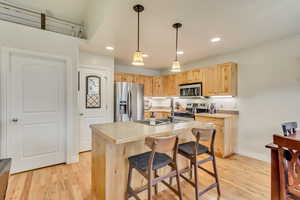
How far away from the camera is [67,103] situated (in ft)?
9.83

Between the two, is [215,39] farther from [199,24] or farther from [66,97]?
[66,97]

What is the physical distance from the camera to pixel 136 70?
534 centimetres

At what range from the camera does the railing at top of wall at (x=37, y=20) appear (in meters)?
2.66

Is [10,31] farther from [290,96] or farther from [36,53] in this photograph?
[290,96]

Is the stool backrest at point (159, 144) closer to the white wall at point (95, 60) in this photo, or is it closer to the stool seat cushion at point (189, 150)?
the stool seat cushion at point (189, 150)

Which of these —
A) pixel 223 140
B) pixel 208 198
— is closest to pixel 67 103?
pixel 208 198

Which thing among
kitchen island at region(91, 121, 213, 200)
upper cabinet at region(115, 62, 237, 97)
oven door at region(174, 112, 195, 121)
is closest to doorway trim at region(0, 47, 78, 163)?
kitchen island at region(91, 121, 213, 200)

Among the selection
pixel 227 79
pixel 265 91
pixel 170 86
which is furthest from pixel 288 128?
pixel 170 86

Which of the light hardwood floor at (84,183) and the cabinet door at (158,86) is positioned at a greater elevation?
the cabinet door at (158,86)

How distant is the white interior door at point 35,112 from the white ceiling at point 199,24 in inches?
42.1

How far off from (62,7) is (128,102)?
266 centimetres

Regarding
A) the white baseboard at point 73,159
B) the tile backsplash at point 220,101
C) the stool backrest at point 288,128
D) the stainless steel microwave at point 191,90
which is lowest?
the white baseboard at point 73,159

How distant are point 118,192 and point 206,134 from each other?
1274 mm

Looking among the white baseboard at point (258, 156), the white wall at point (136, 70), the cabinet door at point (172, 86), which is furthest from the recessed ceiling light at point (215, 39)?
the white wall at point (136, 70)
